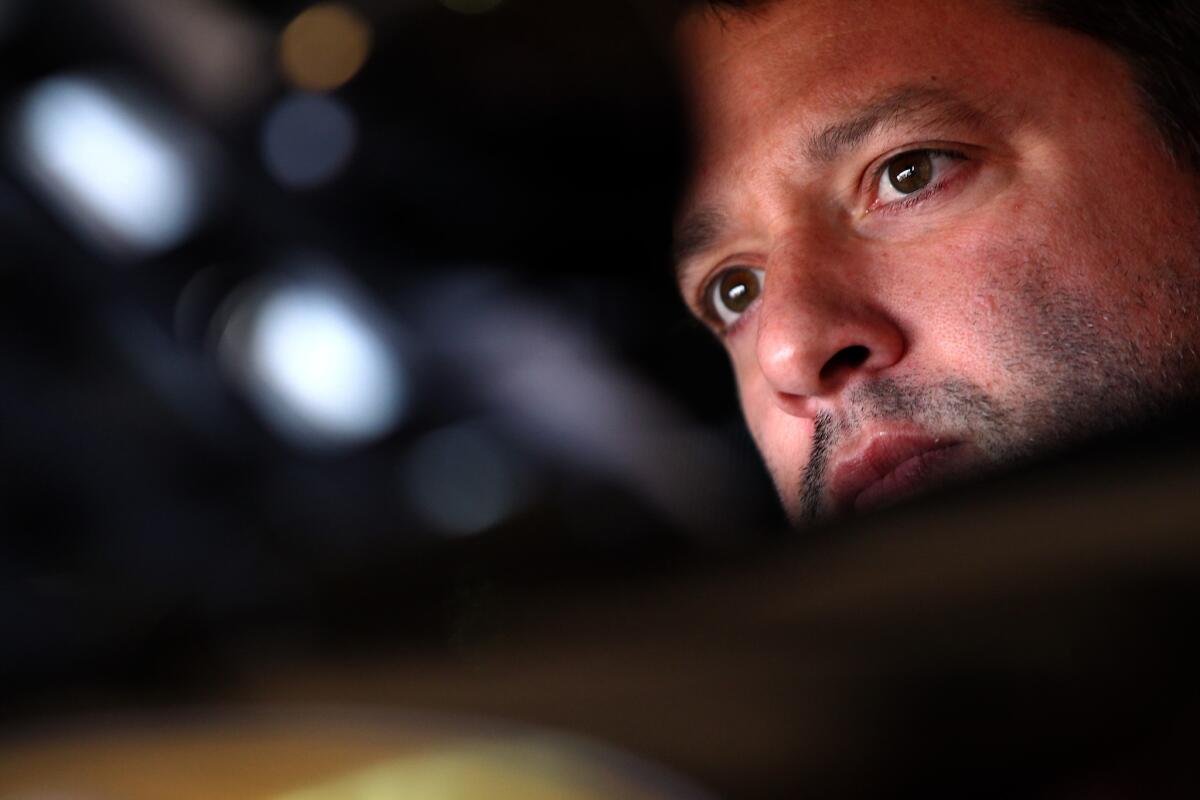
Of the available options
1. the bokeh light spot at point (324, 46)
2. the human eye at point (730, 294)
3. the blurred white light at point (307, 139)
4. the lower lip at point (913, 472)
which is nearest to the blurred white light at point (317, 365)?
the blurred white light at point (307, 139)

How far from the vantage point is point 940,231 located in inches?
22.3

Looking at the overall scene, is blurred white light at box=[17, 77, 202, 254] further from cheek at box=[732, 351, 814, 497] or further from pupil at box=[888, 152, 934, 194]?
pupil at box=[888, 152, 934, 194]

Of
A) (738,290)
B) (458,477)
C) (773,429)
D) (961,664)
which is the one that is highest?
(458,477)

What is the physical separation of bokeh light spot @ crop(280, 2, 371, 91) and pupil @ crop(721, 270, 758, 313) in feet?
1.55

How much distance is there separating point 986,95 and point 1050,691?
17.2 inches

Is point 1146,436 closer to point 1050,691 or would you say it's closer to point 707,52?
point 1050,691

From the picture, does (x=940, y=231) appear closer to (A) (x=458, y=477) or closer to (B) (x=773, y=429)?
(B) (x=773, y=429)

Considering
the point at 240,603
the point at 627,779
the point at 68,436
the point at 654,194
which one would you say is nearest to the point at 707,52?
the point at 654,194

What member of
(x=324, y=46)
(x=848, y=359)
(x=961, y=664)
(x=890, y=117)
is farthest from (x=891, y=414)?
(x=324, y=46)

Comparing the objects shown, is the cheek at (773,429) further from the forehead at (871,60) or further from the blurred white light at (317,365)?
the blurred white light at (317,365)

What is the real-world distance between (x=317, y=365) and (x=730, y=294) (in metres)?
0.67

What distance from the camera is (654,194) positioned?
0.71 metres

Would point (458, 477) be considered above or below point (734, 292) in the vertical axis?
above

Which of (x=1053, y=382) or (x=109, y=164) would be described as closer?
(x=1053, y=382)
